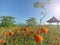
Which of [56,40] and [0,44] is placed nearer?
[0,44]

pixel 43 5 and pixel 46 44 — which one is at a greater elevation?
pixel 43 5

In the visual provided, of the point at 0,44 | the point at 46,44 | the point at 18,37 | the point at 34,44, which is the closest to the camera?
the point at 0,44

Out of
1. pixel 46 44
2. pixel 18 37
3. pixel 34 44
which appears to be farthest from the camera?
pixel 18 37

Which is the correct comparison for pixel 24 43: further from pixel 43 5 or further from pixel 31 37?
pixel 43 5

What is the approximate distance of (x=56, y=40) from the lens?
4941 millimetres

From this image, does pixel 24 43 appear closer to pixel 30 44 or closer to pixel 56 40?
pixel 30 44

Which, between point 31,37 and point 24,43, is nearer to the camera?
point 24,43

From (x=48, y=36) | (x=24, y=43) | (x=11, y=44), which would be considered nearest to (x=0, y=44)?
(x=11, y=44)

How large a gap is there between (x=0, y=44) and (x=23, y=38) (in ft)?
5.73

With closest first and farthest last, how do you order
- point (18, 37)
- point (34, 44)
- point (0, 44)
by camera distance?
point (0, 44) → point (34, 44) → point (18, 37)

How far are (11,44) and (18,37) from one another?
733mm

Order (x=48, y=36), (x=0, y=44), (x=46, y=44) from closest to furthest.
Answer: (x=0, y=44) < (x=46, y=44) < (x=48, y=36)

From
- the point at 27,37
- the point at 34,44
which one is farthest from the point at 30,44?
the point at 27,37

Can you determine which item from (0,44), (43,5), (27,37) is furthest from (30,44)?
(43,5)
